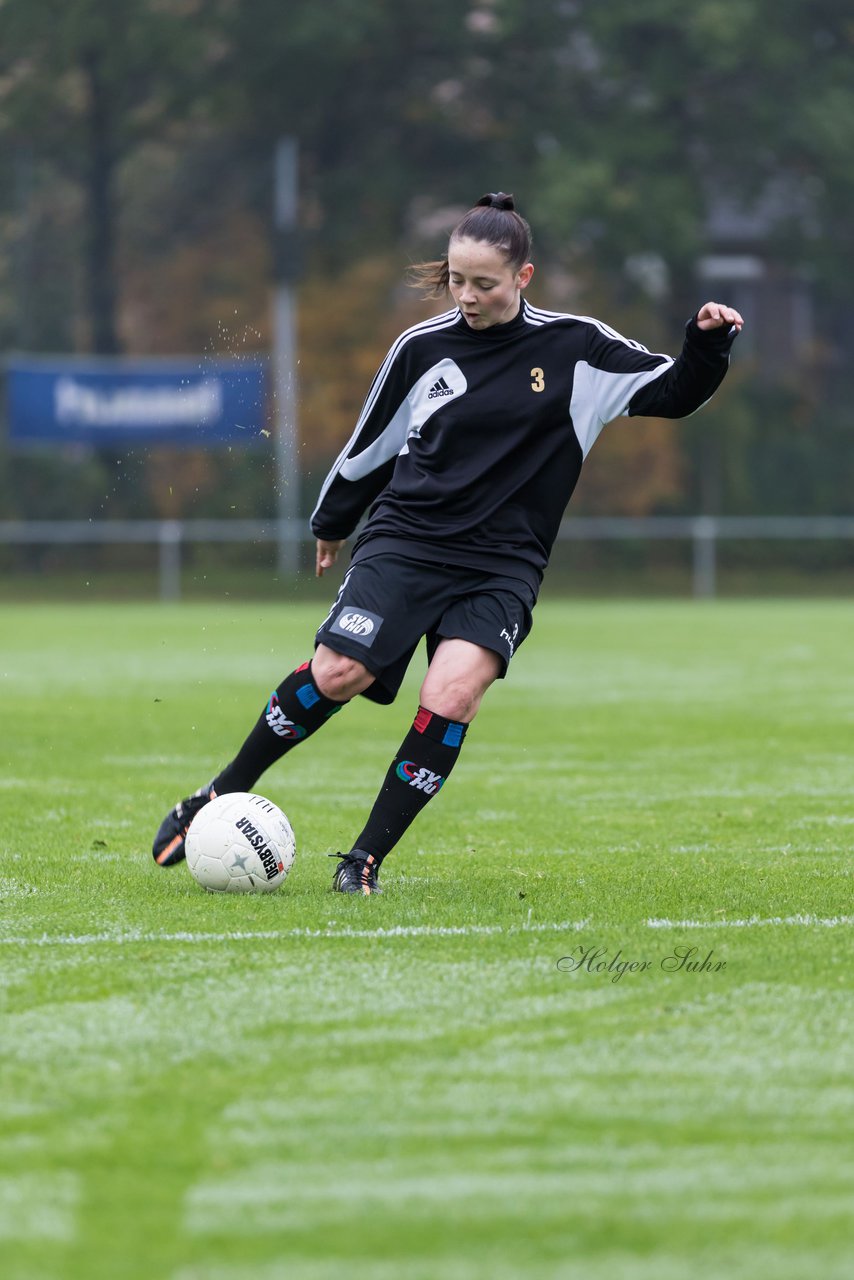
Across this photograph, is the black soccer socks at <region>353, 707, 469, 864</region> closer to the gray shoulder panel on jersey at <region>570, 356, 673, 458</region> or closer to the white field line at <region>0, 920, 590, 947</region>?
the white field line at <region>0, 920, 590, 947</region>

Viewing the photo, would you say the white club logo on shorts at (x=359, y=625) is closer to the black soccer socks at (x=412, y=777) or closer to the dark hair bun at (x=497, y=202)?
the black soccer socks at (x=412, y=777)

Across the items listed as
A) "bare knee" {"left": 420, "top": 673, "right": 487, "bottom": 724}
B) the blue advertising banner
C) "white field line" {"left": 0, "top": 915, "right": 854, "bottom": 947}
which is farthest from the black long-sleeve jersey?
the blue advertising banner

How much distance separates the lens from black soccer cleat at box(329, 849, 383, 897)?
525 centimetres

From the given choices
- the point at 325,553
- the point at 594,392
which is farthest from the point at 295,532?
the point at 594,392

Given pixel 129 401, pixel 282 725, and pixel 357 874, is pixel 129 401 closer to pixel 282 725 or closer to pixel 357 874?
pixel 282 725

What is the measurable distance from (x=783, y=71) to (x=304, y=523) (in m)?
11.2

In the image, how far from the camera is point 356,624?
5.33 m

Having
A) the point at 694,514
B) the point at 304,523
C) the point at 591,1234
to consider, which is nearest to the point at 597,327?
the point at 591,1234

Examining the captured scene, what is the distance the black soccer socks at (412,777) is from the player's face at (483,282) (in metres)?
1.08

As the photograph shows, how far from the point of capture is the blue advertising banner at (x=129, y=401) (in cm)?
2967

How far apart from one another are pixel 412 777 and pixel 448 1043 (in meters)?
1.79

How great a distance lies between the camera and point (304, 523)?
30.6m

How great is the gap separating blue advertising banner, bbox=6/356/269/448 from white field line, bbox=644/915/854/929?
82.3 feet

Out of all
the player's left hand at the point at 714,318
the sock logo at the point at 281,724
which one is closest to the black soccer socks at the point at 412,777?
the sock logo at the point at 281,724
